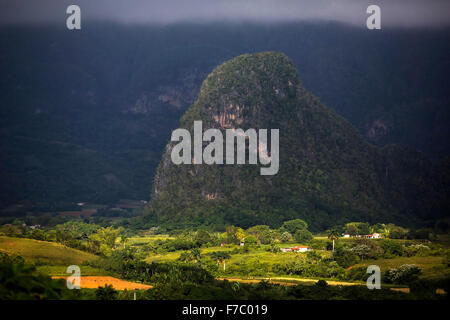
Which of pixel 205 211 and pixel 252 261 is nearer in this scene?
pixel 252 261

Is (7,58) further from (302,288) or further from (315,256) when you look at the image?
(302,288)

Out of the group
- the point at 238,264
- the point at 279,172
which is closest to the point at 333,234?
the point at 238,264

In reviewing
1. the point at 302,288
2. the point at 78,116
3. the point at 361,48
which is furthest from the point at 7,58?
the point at 302,288

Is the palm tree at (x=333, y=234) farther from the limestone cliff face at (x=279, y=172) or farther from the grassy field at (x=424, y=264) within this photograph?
the grassy field at (x=424, y=264)

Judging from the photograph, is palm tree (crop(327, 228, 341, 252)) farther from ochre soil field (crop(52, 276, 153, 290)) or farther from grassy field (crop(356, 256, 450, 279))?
ochre soil field (crop(52, 276, 153, 290))

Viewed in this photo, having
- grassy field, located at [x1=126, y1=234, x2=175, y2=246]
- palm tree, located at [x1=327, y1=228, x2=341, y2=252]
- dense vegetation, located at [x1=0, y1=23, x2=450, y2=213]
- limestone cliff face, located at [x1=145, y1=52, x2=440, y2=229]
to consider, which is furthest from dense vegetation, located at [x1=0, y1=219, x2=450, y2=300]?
dense vegetation, located at [x1=0, y1=23, x2=450, y2=213]

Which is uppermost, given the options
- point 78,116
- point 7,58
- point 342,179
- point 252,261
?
point 7,58
